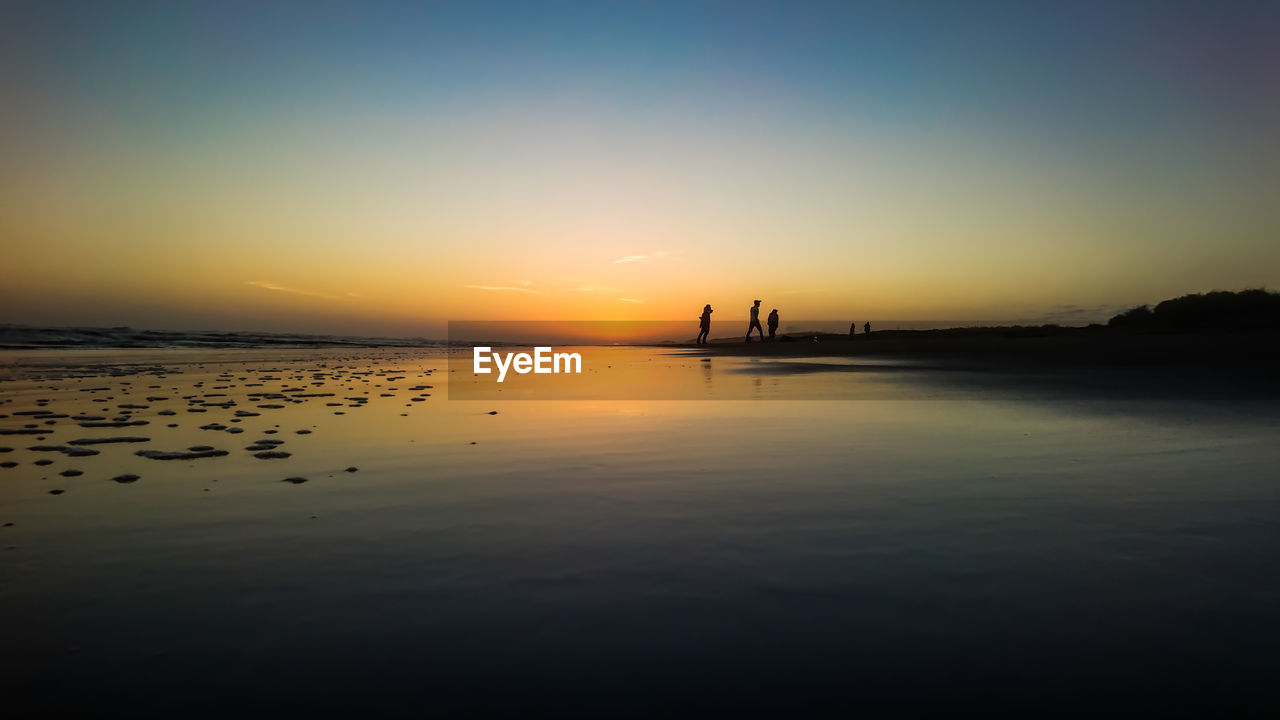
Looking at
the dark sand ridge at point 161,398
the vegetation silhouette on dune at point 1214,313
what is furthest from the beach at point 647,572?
the vegetation silhouette on dune at point 1214,313

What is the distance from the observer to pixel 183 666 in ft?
7.29

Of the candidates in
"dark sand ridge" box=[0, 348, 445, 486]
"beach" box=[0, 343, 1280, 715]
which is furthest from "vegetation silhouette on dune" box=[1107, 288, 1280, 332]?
"dark sand ridge" box=[0, 348, 445, 486]

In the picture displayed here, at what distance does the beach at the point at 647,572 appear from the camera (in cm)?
211

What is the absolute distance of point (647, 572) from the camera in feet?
10.1

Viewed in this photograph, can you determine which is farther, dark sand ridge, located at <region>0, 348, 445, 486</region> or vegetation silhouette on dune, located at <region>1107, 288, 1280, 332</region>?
vegetation silhouette on dune, located at <region>1107, 288, 1280, 332</region>

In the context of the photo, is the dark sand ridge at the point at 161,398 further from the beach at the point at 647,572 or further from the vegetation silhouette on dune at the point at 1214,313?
the vegetation silhouette on dune at the point at 1214,313

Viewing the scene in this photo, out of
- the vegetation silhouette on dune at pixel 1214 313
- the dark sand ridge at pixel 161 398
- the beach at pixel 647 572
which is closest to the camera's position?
the beach at pixel 647 572

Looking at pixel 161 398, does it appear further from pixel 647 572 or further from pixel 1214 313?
pixel 1214 313

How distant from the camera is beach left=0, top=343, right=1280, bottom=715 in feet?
6.92

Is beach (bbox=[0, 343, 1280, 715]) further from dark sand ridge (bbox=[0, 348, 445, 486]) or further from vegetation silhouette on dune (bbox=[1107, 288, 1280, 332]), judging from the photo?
vegetation silhouette on dune (bbox=[1107, 288, 1280, 332])

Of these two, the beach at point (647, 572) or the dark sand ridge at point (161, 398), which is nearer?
the beach at point (647, 572)

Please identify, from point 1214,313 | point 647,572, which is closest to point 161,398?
point 647,572

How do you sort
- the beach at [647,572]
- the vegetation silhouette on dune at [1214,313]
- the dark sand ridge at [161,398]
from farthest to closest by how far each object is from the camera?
the vegetation silhouette on dune at [1214,313] < the dark sand ridge at [161,398] < the beach at [647,572]

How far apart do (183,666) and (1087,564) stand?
382cm
